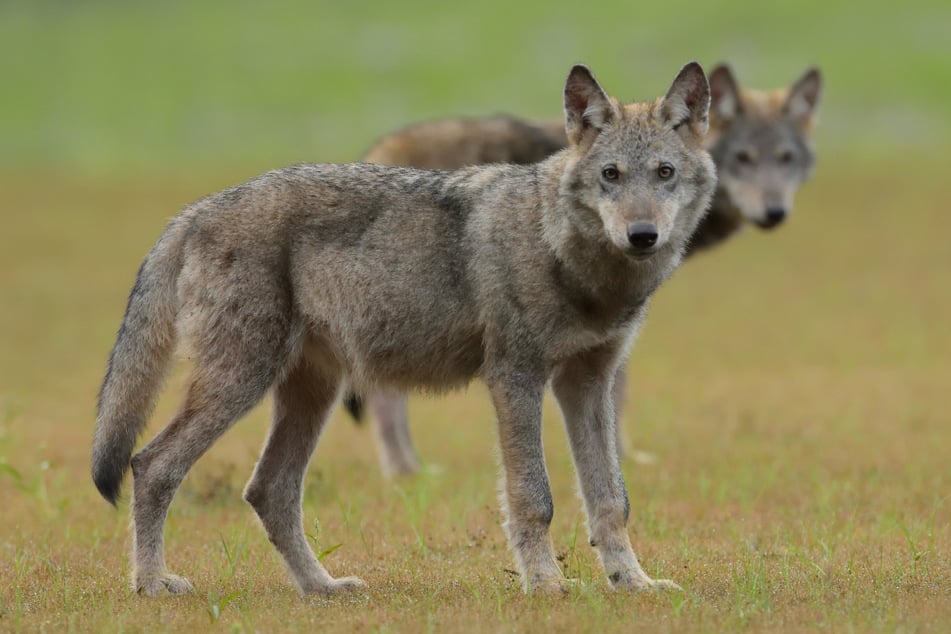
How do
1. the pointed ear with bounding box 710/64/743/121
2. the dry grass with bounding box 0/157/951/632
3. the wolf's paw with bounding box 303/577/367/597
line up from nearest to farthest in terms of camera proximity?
the dry grass with bounding box 0/157/951/632 < the wolf's paw with bounding box 303/577/367/597 < the pointed ear with bounding box 710/64/743/121

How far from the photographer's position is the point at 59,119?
40.9 m

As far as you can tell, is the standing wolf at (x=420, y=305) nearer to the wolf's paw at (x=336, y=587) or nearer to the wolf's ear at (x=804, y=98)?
the wolf's paw at (x=336, y=587)

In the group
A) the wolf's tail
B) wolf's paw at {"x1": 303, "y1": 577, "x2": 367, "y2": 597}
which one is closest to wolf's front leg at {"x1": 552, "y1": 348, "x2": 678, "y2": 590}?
wolf's paw at {"x1": 303, "y1": 577, "x2": 367, "y2": 597}

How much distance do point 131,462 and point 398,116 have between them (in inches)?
1302

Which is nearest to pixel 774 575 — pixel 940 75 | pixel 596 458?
pixel 596 458

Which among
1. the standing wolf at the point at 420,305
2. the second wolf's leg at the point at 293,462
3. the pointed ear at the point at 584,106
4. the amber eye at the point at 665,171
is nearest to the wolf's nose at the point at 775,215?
the standing wolf at the point at 420,305

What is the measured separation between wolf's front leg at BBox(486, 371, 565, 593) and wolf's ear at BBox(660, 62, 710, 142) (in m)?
1.42

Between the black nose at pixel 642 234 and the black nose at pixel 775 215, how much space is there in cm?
588

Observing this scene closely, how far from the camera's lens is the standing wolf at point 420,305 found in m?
6.96

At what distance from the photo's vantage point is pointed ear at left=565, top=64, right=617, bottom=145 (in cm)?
706

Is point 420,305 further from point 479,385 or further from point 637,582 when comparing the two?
point 637,582

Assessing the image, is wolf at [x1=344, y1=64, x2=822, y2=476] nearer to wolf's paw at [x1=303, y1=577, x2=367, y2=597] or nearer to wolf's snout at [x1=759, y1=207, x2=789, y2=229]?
wolf's snout at [x1=759, y1=207, x2=789, y2=229]

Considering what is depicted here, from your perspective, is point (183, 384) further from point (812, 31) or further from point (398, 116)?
point (812, 31)

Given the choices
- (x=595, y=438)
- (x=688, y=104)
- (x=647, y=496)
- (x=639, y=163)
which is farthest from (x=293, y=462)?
(x=647, y=496)
